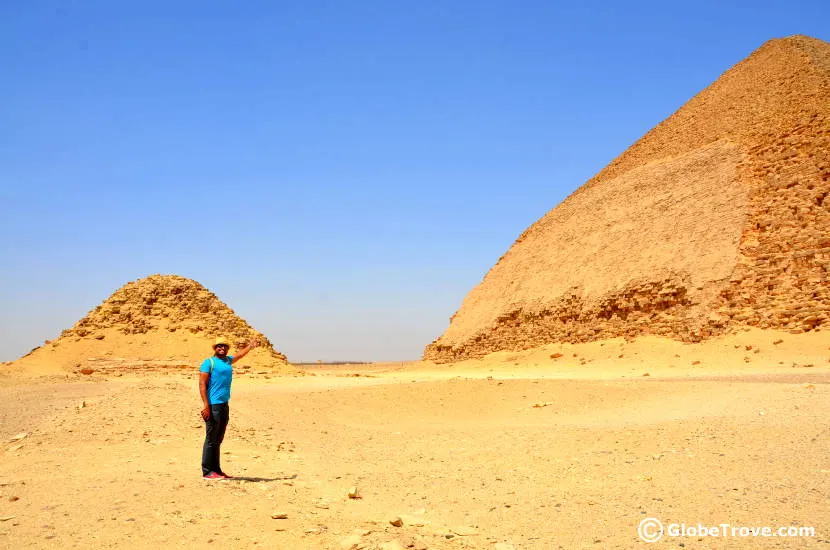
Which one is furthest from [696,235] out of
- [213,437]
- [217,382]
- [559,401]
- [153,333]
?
[153,333]

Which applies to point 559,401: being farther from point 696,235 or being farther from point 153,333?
point 153,333

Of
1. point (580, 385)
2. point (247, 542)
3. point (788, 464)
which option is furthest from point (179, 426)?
point (788, 464)

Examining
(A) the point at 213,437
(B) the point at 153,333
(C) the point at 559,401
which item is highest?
(B) the point at 153,333

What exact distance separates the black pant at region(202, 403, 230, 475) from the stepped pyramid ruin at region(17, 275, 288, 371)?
822 inches

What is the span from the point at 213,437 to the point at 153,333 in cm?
2524

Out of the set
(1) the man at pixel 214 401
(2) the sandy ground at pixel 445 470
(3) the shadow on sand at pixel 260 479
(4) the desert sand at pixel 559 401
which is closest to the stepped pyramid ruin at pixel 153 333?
(4) the desert sand at pixel 559 401

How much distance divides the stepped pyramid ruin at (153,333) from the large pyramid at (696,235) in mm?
11110

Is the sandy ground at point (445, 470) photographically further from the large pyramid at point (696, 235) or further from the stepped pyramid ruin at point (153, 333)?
the stepped pyramid ruin at point (153, 333)

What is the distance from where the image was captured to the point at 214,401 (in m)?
6.73

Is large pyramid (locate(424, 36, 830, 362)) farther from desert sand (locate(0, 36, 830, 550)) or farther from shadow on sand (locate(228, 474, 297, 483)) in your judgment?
shadow on sand (locate(228, 474, 297, 483))

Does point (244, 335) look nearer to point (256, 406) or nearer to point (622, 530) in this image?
point (256, 406)

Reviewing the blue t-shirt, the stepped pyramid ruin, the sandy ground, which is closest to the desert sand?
the sandy ground

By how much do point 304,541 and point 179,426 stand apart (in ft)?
21.9

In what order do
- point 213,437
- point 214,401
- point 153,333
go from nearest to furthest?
point 213,437, point 214,401, point 153,333
